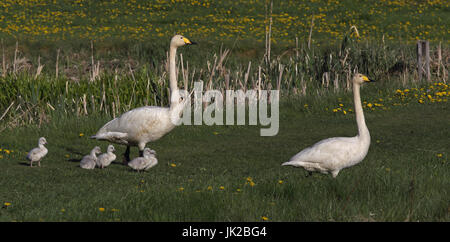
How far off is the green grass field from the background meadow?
1.5 inches

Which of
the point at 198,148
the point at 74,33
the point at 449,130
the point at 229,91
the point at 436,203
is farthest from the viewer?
the point at 74,33

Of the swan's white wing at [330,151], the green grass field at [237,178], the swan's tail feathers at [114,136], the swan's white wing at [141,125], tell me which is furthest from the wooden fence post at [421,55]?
the swan's white wing at [330,151]

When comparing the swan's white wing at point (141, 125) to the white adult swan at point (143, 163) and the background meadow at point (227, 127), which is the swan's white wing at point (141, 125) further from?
the background meadow at point (227, 127)

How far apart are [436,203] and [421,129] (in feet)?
26.7

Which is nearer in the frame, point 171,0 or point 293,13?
point 293,13

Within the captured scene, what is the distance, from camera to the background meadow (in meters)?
9.67

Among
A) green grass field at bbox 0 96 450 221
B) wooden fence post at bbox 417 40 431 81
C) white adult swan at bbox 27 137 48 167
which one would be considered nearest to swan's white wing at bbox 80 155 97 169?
green grass field at bbox 0 96 450 221

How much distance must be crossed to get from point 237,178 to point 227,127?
19.8 feet

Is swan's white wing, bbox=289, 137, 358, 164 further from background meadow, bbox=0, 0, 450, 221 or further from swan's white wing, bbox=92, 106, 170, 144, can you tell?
swan's white wing, bbox=92, 106, 170, 144

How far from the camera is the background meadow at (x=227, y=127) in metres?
9.67

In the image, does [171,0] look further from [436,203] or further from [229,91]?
[436,203]

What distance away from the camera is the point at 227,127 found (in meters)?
18.0

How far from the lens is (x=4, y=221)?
8.77 meters
